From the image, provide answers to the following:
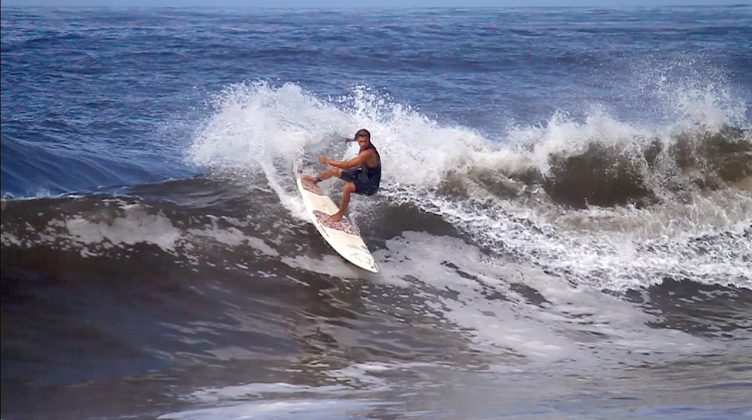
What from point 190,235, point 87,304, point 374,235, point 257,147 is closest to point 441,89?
point 257,147

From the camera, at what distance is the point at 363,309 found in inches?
316

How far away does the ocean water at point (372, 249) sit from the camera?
19.9 feet

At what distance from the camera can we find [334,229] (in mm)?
9141

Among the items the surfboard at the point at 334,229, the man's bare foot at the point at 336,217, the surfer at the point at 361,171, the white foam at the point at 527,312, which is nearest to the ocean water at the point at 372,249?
the white foam at the point at 527,312

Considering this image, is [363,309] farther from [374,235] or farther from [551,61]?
[551,61]

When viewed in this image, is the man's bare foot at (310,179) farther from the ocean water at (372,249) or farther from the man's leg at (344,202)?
the man's leg at (344,202)

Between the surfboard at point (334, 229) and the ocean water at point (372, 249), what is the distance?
0.16 meters

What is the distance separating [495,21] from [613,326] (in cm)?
2597

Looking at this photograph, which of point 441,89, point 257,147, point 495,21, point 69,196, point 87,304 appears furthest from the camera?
point 495,21

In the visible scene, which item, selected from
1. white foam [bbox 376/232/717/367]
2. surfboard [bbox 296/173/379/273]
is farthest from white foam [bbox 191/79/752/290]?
white foam [bbox 376/232/717/367]

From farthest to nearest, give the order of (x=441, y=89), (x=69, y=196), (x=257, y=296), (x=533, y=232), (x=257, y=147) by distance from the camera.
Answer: (x=441, y=89) → (x=257, y=147) → (x=533, y=232) → (x=69, y=196) → (x=257, y=296)

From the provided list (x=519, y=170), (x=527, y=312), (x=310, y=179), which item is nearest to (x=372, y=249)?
(x=310, y=179)

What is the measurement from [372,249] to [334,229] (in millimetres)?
594

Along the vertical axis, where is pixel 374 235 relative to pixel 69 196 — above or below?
below
